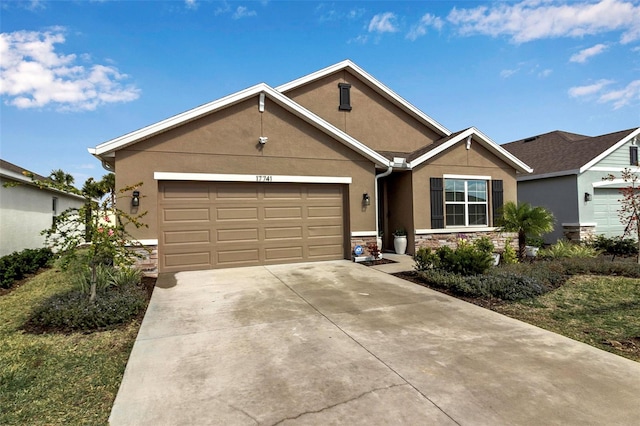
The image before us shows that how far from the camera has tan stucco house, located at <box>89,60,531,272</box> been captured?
28.7 ft

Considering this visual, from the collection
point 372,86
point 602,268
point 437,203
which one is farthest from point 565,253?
point 372,86

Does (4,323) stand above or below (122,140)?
below

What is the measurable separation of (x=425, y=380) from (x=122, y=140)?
27.4ft

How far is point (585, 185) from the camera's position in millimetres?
13875

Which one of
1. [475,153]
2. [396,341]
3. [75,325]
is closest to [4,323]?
[75,325]

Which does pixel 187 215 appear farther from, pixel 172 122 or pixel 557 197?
pixel 557 197

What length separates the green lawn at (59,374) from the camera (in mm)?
2859

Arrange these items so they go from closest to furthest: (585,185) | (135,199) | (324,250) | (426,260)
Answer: (135,199)
(426,260)
(324,250)
(585,185)

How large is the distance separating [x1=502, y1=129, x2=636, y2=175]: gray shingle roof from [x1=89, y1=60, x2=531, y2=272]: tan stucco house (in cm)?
334

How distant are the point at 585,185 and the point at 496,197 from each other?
4.67 m

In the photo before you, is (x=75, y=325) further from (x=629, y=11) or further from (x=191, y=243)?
(x=629, y=11)

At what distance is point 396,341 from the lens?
4.30m

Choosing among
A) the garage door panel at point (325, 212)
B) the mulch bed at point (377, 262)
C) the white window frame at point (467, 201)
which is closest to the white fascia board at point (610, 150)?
the white window frame at point (467, 201)

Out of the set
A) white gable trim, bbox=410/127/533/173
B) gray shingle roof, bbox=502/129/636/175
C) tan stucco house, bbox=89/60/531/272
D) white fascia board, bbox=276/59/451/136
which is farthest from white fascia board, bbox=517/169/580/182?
white fascia board, bbox=276/59/451/136
